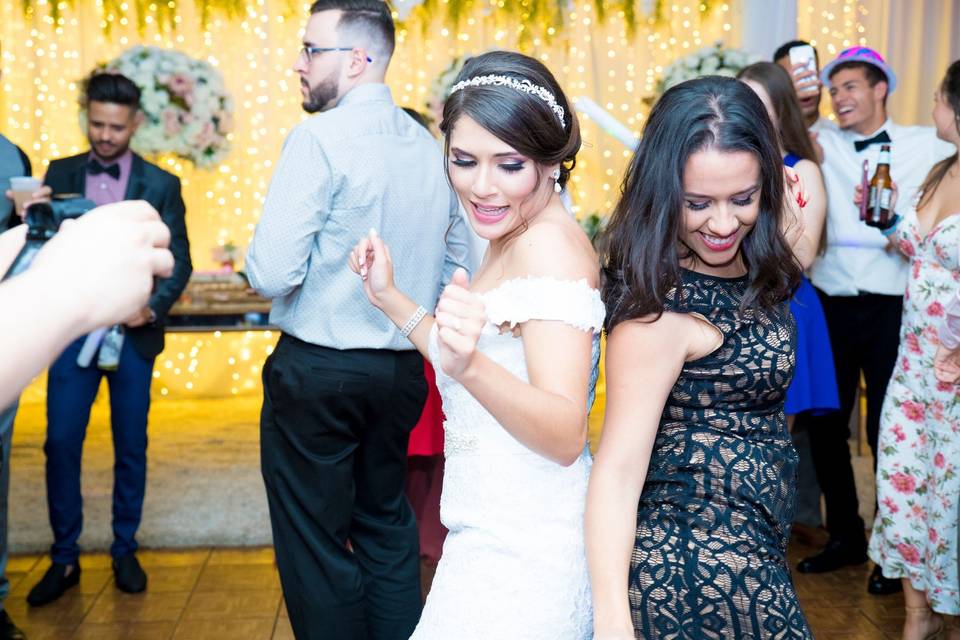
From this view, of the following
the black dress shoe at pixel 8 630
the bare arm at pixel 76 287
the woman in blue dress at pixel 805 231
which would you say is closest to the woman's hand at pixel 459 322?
the bare arm at pixel 76 287

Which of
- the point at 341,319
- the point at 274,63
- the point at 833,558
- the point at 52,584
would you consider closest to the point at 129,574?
the point at 52,584

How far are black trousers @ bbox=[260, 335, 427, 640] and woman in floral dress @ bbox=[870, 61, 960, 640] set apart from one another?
1.51m

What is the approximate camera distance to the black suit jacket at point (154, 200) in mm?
3949

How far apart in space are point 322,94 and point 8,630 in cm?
185

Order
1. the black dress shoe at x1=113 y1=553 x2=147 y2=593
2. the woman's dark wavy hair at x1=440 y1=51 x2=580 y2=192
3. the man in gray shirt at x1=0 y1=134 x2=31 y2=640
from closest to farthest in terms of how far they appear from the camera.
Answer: the woman's dark wavy hair at x1=440 y1=51 x2=580 y2=192, the man in gray shirt at x1=0 y1=134 x2=31 y2=640, the black dress shoe at x1=113 y1=553 x2=147 y2=593

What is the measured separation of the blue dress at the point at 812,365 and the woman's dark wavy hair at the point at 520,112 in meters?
2.19

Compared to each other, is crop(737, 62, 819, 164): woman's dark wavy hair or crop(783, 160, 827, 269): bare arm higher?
crop(737, 62, 819, 164): woman's dark wavy hair

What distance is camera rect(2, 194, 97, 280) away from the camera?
128cm

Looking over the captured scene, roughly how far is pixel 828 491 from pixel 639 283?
2758 millimetres

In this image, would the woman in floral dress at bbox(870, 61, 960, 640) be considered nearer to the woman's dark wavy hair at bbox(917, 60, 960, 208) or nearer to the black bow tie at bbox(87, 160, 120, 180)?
the woman's dark wavy hair at bbox(917, 60, 960, 208)

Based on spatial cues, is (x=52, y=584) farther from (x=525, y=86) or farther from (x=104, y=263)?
(x=104, y=263)

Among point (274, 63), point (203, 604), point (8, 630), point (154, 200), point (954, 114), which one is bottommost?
point (203, 604)

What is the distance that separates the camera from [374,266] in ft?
6.59

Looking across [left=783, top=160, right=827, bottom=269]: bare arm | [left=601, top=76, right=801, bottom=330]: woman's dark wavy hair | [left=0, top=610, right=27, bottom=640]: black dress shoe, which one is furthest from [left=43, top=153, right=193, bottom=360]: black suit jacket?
[left=601, top=76, right=801, bottom=330]: woman's dark wavy hair
